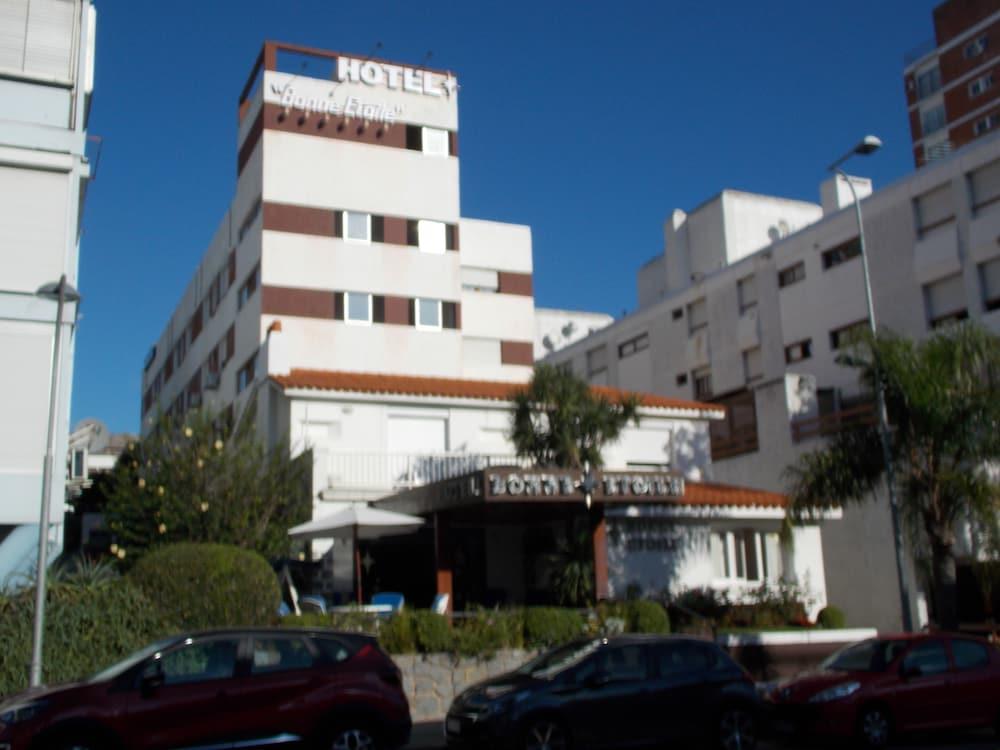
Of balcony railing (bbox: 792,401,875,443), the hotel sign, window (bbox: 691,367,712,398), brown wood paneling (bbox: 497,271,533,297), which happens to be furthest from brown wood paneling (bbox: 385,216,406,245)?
the hotel sign

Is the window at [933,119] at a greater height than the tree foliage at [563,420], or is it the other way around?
the window at [933,119]

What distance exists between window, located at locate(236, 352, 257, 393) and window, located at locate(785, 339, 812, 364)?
19.6m

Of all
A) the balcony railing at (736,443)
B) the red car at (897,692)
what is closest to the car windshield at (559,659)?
the red car at (897,692)

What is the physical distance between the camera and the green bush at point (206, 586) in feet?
50.3

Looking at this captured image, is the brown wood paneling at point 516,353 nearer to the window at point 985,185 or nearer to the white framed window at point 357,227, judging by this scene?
the white framed window at point 357,227

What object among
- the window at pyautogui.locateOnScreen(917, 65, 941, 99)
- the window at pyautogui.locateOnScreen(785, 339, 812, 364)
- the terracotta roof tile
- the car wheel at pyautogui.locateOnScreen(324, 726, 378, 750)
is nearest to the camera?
the car wheel at pyautogui.locateOnScreen(324, 726, 378, 750)

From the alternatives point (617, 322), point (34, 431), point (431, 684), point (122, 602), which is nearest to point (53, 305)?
point (34, 431)

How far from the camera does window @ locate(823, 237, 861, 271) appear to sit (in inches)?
1461

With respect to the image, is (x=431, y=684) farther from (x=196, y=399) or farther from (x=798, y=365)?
(x=196, y=399)

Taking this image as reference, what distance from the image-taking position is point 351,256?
3656cm

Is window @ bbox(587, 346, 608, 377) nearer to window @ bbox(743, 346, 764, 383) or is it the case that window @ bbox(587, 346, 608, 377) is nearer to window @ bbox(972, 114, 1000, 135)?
window @ bbox(743, 346, 764, 383)

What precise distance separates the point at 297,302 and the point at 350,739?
25.6 meters

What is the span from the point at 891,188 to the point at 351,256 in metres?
18.5

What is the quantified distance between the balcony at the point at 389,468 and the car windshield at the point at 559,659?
10821mm
